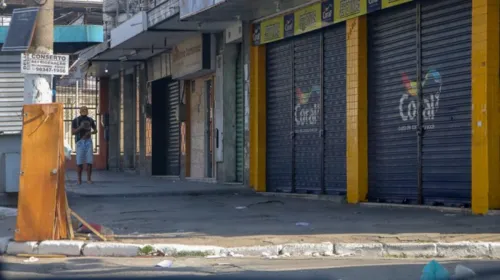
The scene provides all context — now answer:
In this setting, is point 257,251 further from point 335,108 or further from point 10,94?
point 10,94

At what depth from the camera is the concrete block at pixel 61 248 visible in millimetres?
9789

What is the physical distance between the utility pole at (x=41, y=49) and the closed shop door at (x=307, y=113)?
5738 millimetres

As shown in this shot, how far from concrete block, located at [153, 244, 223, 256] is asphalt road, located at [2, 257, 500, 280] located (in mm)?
176

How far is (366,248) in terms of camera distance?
30.2 feet

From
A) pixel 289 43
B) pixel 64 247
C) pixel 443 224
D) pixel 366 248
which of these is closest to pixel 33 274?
pixel 64 247

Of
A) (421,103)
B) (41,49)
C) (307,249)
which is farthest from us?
(421,103)

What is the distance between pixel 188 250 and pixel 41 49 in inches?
137

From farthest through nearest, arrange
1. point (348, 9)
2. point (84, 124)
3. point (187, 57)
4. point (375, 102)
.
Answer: point (187, 57) < point (84, 124) < point (348, 9) < point (375, 102)

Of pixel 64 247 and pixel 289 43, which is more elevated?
pixel 289 43

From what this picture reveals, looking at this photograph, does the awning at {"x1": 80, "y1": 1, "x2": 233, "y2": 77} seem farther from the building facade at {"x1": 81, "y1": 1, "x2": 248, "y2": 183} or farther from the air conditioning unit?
the air conditioning unit

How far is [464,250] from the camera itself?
8891 mm

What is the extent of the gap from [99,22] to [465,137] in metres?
22.2

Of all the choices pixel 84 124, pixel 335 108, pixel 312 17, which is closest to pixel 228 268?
pixel 335 108

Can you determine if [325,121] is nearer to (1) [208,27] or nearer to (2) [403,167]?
(2) [403,167]
